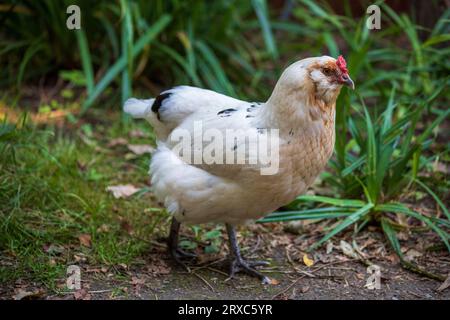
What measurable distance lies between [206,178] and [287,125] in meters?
0.51

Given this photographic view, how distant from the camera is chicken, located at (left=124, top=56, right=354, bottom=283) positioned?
3.03m

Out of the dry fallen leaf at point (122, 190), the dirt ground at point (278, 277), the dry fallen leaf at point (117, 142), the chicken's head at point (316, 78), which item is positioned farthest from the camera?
the dry fallen leaf at point (117, 142)

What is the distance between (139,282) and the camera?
3311mm

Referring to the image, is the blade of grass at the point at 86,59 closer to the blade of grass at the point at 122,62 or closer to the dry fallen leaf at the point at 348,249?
the blade of grass at the point at 122,62

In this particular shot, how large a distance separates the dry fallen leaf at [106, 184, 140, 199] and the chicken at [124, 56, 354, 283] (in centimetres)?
77

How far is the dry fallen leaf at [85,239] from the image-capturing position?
11.9 ft

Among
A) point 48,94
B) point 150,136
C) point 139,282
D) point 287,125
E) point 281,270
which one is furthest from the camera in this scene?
point 48,94

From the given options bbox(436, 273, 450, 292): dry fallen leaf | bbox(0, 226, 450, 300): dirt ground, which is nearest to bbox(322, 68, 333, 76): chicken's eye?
bbox(0, 226, 450, 300): dirt ground

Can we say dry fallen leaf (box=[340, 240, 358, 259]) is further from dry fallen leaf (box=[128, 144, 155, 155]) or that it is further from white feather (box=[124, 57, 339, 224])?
dry fallen leaf (box=[128, 144, 155, 155])

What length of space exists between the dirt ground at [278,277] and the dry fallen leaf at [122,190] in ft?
1.85

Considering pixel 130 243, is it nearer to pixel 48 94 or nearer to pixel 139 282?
pixel 139 282

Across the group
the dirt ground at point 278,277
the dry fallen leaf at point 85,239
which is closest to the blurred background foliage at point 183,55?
the dirt ground at point 278,277
